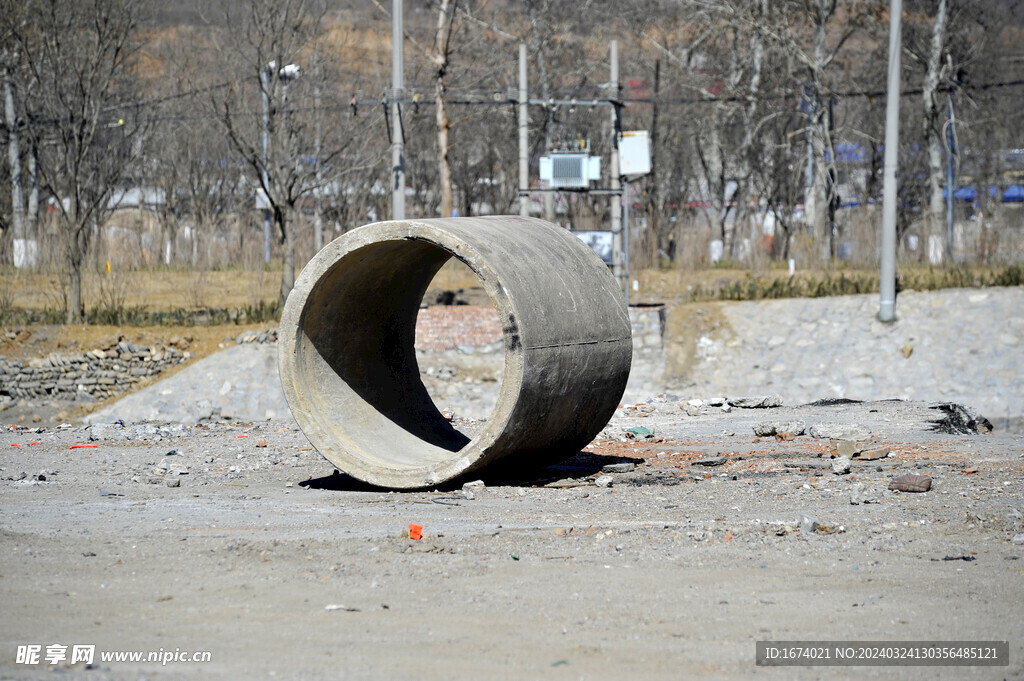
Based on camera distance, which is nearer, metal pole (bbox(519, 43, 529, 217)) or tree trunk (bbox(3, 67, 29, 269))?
metal pole (bbox(519, 43, 529, 217))

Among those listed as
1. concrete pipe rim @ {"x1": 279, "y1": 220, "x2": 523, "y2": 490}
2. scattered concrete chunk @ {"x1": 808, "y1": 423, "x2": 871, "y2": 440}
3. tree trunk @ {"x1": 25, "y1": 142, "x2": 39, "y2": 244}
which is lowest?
scattered concrete chunk @ {"x1": 808, "y1": 423, "x2": 871, "y2": 440}

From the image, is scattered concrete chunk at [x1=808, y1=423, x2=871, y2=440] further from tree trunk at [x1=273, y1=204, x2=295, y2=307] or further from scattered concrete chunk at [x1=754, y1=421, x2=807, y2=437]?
tree trunk at [x1=273, y1=204, x2=295, y2=307]

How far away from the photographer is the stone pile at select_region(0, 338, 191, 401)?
16297 millimetres

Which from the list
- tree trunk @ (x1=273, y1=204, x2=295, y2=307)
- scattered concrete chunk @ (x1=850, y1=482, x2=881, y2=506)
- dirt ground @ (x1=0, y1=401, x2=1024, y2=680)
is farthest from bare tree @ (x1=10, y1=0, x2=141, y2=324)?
scattered concrete chunk @ (x1=850, y1=482, x2=881, y2=506)

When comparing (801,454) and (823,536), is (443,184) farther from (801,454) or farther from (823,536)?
(823,536)

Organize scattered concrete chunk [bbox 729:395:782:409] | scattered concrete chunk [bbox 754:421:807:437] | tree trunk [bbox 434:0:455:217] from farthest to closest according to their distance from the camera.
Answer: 1. tree trunk [bbox 434:0:455:217]
2. scattered concrete chunk [bbox 729:395:782:409]
3. scattered concrete chunk [bbox 754:421:807:437]

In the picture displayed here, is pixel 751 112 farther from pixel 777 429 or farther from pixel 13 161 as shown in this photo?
pixel 777 429

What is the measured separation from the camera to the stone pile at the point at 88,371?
53.5ft

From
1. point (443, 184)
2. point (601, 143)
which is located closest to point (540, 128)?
point (601, 143)

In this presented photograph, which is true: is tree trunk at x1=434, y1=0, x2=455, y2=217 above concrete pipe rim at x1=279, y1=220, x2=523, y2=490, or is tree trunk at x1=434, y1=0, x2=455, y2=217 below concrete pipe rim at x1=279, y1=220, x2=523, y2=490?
above

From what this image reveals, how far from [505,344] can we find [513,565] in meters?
1.77

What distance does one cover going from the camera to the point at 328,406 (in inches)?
329

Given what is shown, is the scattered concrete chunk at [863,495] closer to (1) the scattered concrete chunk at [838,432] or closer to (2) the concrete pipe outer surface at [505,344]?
(2) the concrete pipe outer surface at [505,344]

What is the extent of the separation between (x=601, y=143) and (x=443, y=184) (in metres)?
12.5
